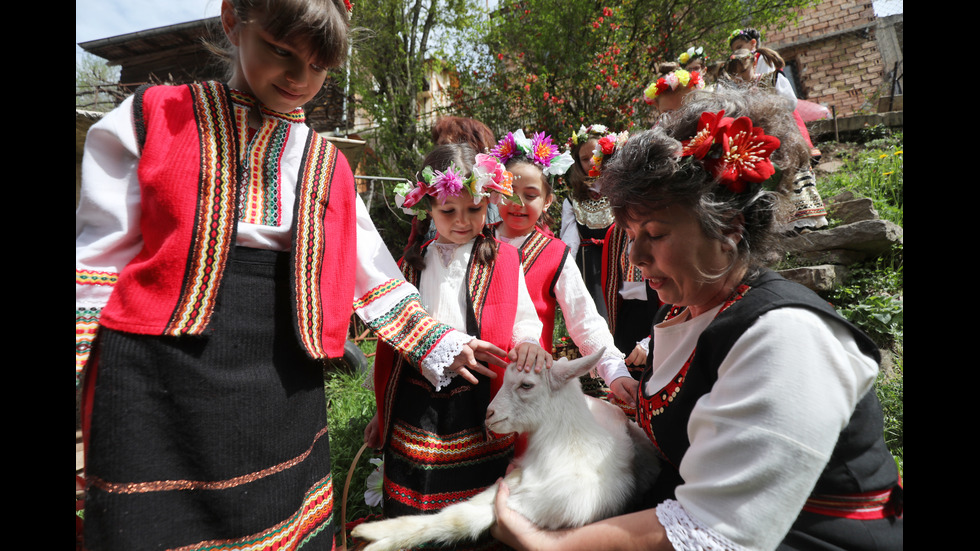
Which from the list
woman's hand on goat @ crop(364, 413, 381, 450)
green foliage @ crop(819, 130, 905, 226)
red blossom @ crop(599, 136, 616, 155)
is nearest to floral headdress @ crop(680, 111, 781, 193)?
red blossom @ crop(599, 136, 616, 155)

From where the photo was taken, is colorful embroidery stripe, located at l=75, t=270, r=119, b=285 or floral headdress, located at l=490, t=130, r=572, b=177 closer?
colorful embroidery stripe, located at l=75, t=270, r=119, b=285

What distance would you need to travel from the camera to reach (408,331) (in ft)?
6.17

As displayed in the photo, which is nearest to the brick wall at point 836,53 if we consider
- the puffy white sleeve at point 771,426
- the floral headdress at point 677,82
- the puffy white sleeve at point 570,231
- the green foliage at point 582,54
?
the green foliage at point 582,54

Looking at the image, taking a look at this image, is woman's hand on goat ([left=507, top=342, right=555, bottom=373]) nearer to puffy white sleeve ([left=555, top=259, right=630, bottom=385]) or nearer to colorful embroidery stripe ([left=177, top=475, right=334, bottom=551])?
puffy white sleeve ([left=555, top=259, right=630, bottom=385])

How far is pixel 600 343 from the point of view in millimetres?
2430

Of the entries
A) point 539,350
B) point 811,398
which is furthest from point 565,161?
point 811,398

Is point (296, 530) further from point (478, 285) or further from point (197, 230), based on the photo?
point (478, 285)

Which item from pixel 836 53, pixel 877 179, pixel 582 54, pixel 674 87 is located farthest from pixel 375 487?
pixel 836 53

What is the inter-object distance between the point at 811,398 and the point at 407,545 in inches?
53.7

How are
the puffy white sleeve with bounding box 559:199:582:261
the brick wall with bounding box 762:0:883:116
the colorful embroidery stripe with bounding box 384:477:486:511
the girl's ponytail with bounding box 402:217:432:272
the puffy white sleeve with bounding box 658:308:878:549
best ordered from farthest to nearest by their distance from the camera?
the brick wall with bounding box 762:0:883:116, the puffy white sleeve with bounding box 559:199:582:261, the girl's ponytail with bounding box 402:217:432:272, the colorful embroidery stripe with bounding box 384:477:486:511, the puffy white sleeve with bounding box 658:308:878:549

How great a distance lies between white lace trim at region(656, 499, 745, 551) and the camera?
1.10 metres

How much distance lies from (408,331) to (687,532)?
45.0 inches

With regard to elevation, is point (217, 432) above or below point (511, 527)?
above

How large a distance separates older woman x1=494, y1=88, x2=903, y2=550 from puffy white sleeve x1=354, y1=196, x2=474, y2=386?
0.61 meters
